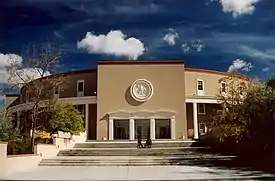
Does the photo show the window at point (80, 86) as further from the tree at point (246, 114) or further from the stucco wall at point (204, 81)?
the tree at point (246, 114)

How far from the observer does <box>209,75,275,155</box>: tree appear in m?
17.6

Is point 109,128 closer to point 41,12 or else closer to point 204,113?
point 204,113

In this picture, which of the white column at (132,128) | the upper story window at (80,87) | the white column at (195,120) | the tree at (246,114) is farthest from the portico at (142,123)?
the tree at (246,114)

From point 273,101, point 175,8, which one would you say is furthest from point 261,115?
point 175,8

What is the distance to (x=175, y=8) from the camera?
18719 mm

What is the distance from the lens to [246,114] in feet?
66.8

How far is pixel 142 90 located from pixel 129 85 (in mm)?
1459

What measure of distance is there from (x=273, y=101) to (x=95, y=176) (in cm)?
955

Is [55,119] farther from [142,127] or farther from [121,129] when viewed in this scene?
[142,127]

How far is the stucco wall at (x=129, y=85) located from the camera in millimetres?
38531

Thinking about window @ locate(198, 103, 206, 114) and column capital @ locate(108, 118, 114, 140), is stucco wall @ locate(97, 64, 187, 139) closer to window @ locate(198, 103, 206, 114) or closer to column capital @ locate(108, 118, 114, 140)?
column capital @ locate(108, 118, 114, 140)

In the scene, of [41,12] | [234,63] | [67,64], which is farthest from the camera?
[234,63]

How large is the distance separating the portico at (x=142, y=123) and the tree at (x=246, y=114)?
445 inches

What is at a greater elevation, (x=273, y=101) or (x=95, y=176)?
(x=273, y=101)
